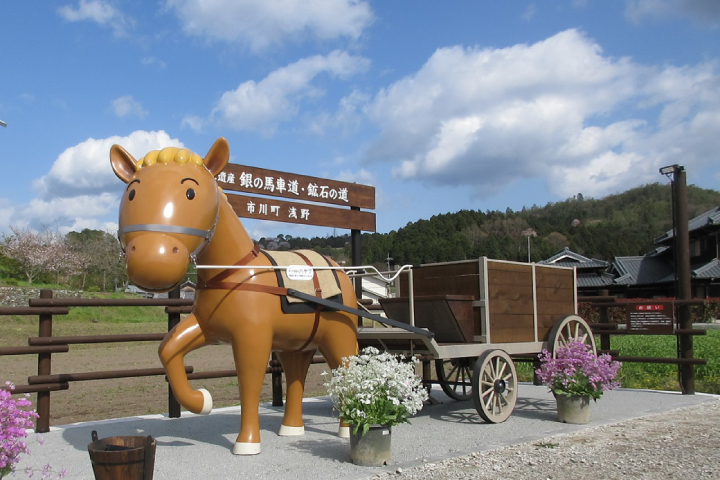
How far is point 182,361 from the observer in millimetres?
5043

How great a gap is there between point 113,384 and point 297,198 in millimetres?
7668

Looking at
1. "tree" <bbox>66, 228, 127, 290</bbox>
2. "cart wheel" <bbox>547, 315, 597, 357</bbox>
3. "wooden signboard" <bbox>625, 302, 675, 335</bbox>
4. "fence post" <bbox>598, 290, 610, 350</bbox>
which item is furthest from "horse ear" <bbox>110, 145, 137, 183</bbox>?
"tree" <bbox>66, 228, 127, 290</bbox>

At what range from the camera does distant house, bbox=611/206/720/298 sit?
3445 cm

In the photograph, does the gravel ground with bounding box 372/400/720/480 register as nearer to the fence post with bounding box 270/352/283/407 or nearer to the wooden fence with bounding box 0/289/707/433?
the wooden fence with bounding box 0/289/707/433

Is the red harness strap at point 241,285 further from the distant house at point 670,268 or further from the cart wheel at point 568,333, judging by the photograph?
the distant house at point 670,268

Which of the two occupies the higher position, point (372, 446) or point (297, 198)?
point (297, 198)

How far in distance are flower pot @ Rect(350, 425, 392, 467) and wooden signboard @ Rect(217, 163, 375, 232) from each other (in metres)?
3.23

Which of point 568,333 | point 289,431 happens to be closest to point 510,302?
point 568,333

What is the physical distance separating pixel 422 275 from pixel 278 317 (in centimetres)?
262

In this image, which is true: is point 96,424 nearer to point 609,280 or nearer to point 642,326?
point 642,326

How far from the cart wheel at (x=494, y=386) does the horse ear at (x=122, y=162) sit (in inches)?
150

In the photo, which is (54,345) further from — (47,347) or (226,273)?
(226,273)

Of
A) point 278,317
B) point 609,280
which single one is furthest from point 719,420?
point 609,280

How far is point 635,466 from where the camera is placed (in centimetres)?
493
